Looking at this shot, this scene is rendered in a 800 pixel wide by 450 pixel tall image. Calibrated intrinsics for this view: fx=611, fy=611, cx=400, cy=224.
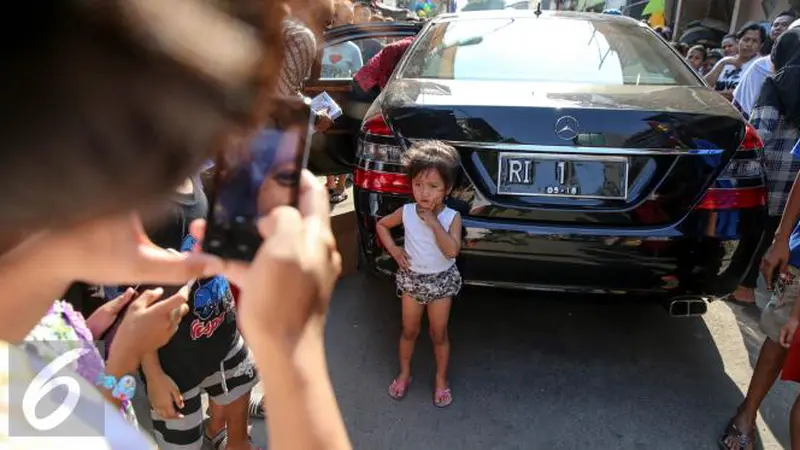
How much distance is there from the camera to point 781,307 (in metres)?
2.22

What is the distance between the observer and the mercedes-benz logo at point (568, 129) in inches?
92.0

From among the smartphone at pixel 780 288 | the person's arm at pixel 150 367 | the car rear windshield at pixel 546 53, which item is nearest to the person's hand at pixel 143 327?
the person's arm at pixel 150 367

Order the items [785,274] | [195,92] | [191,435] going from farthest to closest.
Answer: [785,274] → [191,435] → [195,92]

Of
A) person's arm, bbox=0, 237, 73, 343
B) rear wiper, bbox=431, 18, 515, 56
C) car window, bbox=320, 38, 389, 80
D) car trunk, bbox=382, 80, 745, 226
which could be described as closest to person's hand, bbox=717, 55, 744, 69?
car window, bbox=320, 38, 389, 80

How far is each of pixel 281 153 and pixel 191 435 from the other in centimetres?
157

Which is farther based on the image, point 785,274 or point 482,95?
point 482,95

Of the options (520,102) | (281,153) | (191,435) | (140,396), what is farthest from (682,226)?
(140,396)

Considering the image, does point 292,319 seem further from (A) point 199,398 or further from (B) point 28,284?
(A) point 199,398

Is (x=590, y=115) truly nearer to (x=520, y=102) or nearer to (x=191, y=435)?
(x=520, y=102)

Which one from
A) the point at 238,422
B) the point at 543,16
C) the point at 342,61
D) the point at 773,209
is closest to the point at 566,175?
the point at 238,422

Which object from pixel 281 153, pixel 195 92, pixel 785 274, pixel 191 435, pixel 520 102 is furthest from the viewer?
pixel 520 102

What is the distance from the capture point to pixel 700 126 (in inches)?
92.6

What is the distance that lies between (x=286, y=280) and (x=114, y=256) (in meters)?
0.20

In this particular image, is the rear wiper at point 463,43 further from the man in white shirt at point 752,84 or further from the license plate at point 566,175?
the man in white shirt at point 752,84
